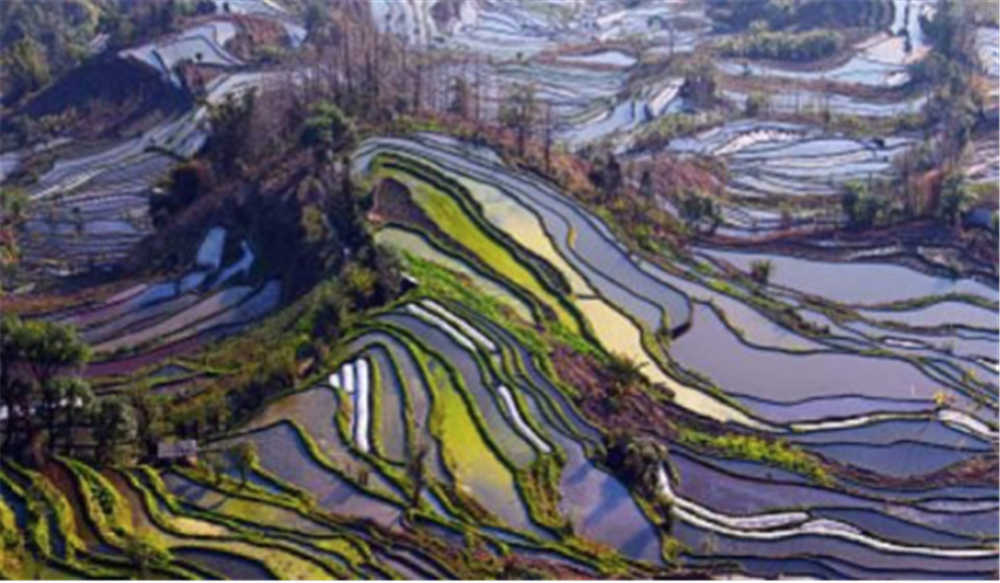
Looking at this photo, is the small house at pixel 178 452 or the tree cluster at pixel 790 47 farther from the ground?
the tree cluster at pixel 790 47

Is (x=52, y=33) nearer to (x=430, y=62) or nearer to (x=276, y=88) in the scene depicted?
(x=430, y=62)

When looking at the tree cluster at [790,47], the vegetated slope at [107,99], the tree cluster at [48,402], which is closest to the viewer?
the tree cluster at [48,402]

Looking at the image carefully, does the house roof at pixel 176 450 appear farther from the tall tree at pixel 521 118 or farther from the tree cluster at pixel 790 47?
the tree cluster at pixel 790 47

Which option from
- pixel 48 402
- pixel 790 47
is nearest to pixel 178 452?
pixel 48 402

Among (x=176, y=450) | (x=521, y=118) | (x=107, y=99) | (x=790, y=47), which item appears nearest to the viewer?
(x=176, y=450)

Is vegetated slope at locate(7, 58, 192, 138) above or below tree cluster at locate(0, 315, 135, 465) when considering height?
above

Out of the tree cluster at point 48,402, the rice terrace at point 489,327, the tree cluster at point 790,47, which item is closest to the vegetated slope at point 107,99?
the rice terrace at point 489,327

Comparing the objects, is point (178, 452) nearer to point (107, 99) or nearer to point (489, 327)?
point (489, 327)

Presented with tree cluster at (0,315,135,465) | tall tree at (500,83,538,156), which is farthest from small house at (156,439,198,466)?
tall tree at (500,83,538,156)

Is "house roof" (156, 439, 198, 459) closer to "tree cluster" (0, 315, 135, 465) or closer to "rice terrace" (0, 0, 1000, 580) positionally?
"rice terrace" (0, 0, 1000, 580)
